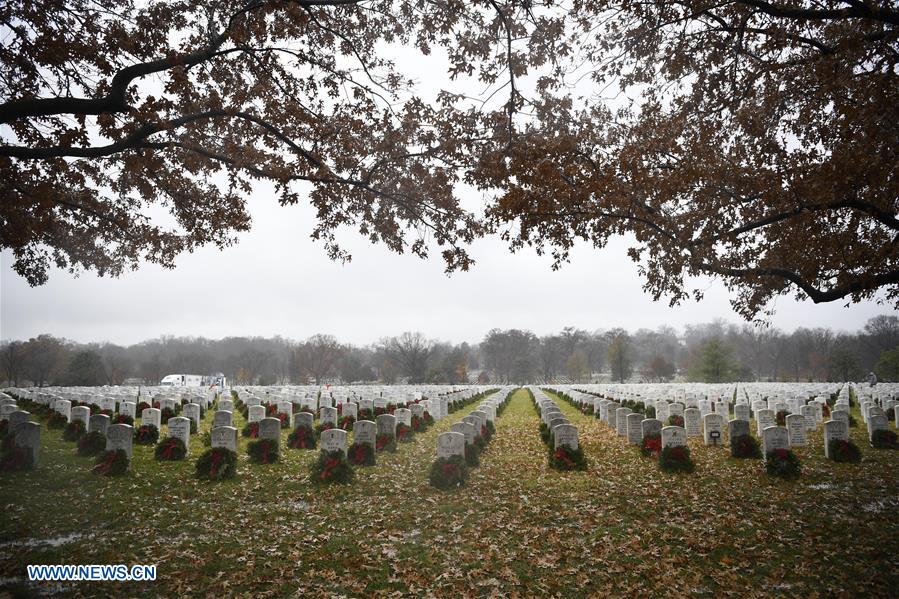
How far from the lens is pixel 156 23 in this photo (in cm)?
685

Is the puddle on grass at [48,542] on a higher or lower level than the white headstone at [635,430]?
lower

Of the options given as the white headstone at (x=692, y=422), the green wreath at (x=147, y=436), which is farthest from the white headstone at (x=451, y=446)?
the white headstone at (x=692, y=422)

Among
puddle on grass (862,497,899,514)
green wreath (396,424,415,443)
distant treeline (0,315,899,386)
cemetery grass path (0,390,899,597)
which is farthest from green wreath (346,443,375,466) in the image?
distant treeline (0,315,899,386)

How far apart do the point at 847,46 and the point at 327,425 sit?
1502 cm

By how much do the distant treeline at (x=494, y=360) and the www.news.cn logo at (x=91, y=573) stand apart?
55667 mm

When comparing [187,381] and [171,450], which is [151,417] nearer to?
[171,450]

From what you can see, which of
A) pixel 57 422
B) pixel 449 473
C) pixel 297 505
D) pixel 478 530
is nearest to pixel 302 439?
pixel 297 505

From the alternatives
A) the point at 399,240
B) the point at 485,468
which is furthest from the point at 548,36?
the point at 485,468

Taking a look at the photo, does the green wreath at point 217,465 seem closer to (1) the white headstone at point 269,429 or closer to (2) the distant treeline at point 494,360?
(1) the white headstone at point 269,429

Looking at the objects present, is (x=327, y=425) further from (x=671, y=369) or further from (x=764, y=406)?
(x=671, y=369)

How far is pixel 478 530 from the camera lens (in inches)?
262

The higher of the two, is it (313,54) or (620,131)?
(313,54)

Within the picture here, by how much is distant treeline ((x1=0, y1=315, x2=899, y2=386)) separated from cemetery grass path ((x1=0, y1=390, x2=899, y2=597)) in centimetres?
4777

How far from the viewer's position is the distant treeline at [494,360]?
55.2 metres
